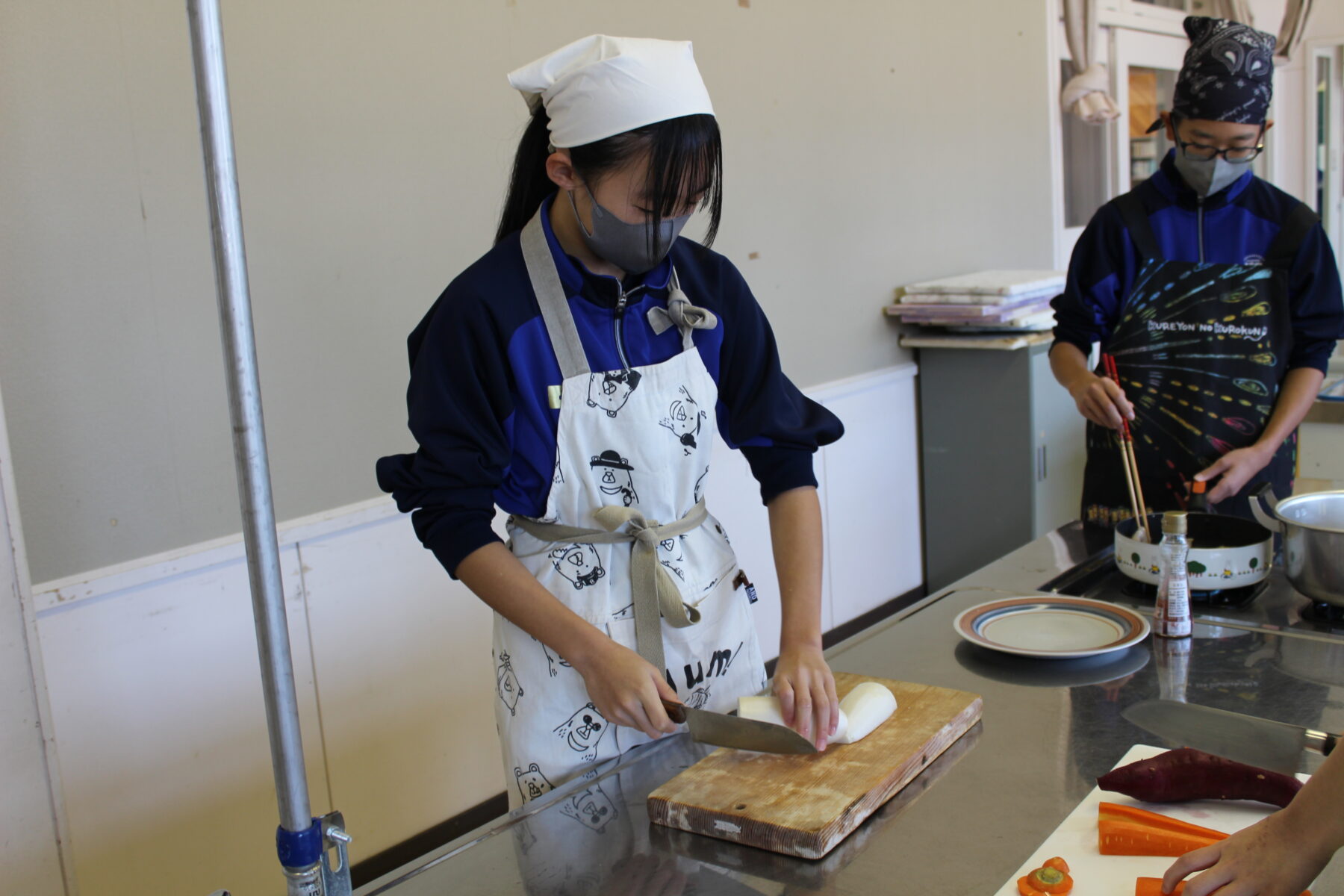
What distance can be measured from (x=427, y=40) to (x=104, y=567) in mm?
1276

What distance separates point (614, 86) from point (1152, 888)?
0.93 metres

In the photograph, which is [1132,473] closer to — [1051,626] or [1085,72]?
[1051,626]

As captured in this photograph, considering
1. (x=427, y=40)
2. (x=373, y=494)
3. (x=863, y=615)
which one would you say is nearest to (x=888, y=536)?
(x=863, y=615)

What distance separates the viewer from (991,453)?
12.7 feet

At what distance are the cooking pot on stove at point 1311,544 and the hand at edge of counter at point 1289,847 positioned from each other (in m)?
0.75

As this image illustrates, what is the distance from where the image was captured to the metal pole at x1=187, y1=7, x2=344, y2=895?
769 millimetres

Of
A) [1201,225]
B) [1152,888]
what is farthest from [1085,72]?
[1152,888]

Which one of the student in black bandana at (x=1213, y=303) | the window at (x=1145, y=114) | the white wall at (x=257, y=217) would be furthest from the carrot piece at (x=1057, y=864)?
the window at (x=1145, y=114)

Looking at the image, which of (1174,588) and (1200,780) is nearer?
(1200,780)

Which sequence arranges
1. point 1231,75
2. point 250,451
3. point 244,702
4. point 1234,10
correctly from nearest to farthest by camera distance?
point 250,451, point 1231,75, point 244,702, point 1234,10

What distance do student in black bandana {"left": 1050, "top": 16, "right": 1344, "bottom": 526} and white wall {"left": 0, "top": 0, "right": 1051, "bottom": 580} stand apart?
132cm

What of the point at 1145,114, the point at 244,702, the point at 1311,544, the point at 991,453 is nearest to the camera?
the point at 1311,544

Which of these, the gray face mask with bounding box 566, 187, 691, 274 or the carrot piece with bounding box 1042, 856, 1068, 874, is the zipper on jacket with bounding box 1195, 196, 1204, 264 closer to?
the gray face mask with bounding box 566, 187, 691, 274

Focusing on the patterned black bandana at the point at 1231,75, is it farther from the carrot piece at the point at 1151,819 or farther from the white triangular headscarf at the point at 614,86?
the carrot piece at the point at 1151,819
